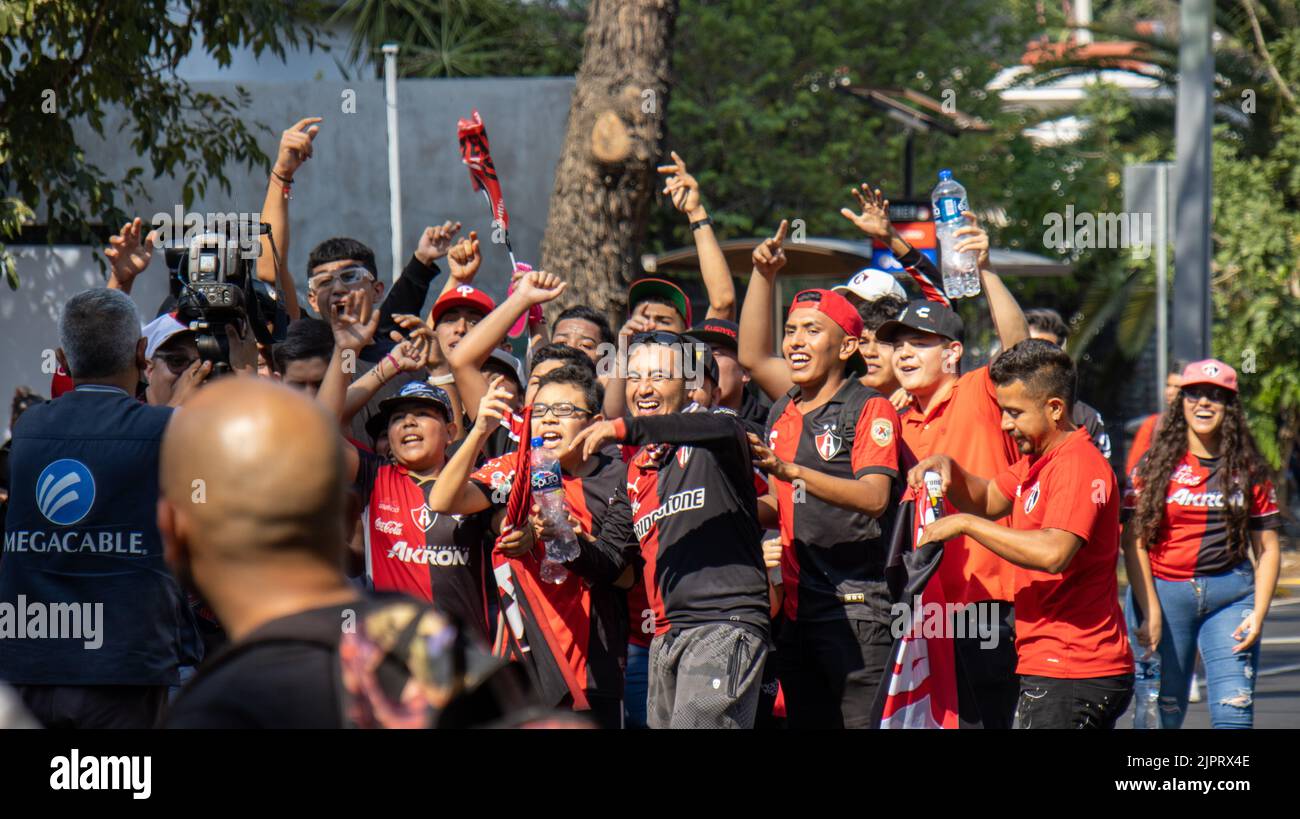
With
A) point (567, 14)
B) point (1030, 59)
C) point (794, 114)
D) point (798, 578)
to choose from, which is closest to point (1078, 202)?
point (1030, 59)

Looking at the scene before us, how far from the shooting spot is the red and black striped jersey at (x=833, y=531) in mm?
5645

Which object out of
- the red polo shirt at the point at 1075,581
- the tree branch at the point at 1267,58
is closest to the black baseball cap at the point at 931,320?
the red polo shirt at the point at 1075,581

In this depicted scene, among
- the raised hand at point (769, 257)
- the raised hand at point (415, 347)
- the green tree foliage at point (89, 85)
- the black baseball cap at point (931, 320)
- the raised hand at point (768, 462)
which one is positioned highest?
the green tree foliage at point (89, 85)

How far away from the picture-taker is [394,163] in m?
14.7

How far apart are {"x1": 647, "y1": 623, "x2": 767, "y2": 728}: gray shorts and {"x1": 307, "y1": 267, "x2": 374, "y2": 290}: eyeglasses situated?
7.01 feet

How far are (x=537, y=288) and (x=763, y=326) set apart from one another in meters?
1.01

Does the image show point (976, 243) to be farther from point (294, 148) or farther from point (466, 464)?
point (294, 148)

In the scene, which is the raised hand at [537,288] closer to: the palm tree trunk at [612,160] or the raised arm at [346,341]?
the raised arm at [346,341]

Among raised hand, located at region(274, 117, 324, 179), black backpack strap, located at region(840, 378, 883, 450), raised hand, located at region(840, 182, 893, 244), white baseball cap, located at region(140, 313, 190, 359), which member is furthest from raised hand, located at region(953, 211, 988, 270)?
white baseball cap, located at region(140, 313, 190, 359)

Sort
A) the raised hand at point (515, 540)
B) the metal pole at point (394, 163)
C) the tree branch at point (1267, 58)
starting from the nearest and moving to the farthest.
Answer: the raised hand at point (515, 540) < the metal pole at point (394, 163) < the tree branch at point (1267, 58)

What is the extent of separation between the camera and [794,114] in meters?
20.1

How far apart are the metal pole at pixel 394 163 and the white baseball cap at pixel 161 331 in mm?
8299

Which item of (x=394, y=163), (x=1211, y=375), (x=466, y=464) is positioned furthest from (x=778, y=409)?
(x=394, y=163)

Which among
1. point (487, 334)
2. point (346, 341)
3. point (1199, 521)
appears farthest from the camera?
point (1199, 521)
